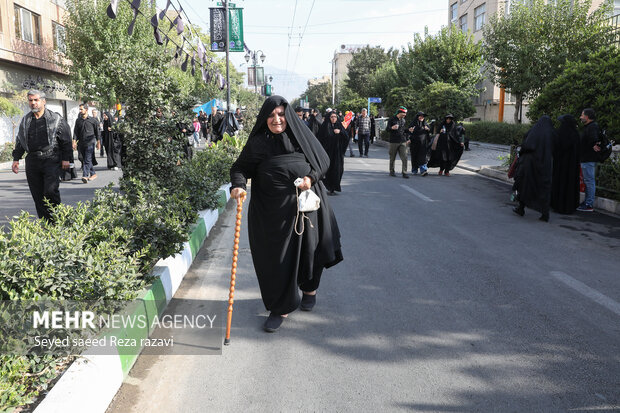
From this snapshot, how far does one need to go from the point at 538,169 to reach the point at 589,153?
5.45ft

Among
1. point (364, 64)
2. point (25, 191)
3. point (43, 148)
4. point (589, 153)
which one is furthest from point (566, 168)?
point (364, 64)

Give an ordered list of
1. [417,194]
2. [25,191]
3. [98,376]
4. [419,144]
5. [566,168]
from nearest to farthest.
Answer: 1. [98,376]
2. [566,168]
3. [417,194]
4. [25,191]
5. [419,144]

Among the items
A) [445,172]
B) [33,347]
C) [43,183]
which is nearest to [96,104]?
[445,172]

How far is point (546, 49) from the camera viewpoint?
2514cm

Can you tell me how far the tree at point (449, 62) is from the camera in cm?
2881

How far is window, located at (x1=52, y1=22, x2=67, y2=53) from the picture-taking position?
29.2 m

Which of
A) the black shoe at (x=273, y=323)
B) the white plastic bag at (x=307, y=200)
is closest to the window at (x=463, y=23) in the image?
the white plastic bag at (x=307, y=200)

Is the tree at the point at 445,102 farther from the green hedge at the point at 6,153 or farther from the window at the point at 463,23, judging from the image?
the window at the point at 463,23

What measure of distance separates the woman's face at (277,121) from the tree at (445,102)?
2060 centimetres

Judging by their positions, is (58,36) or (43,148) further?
(58,36)

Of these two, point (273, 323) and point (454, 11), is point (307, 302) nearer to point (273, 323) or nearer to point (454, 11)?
point (273, 323)

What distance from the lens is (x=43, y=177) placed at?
22.6ft

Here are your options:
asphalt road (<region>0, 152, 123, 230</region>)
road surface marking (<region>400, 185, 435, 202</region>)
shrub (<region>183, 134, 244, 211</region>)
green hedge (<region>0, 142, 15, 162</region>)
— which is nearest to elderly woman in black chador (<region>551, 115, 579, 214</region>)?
road surface marking (<region>400, 185, 435, 202</region>)

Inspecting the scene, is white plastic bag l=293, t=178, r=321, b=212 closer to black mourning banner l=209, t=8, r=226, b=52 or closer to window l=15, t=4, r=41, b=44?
black mourning banner l=209, t=8, r=226, b=52
